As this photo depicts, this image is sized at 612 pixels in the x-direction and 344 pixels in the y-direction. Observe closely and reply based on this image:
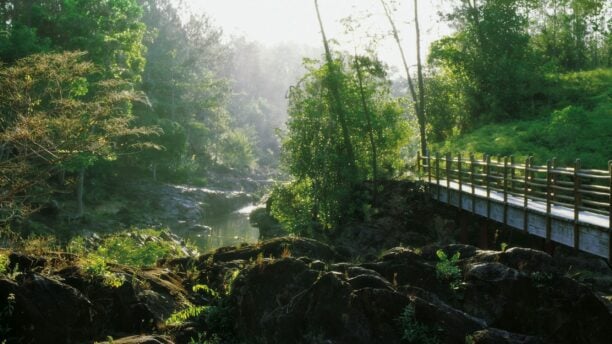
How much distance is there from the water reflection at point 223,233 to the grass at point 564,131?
1307cm

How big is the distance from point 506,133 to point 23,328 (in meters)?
28.2

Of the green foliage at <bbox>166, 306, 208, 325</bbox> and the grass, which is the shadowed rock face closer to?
the green foliage at <bbox>166, 306, 208, 325</bbox>

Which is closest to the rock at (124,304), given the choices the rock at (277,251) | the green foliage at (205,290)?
the green foliage at (205,290)

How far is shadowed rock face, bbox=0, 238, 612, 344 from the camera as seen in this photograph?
8578mm

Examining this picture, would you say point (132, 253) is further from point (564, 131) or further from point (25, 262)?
point (564, 131)

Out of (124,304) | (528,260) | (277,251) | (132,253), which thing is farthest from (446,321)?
(132,253)

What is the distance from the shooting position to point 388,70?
2908cm

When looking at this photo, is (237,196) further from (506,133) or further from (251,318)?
(251,318)

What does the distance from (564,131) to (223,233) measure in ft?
69.2

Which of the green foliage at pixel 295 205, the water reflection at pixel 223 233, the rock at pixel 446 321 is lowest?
the water reflection at pixel 223 233

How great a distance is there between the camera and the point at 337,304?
8.84m

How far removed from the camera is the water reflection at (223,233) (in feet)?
108

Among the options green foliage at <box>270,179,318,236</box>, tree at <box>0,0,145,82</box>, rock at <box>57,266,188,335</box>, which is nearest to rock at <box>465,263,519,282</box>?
rock at <box>57,266,188,335</box>

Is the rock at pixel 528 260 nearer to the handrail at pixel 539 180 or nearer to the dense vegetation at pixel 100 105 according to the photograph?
the handrail at pixel 539 180
